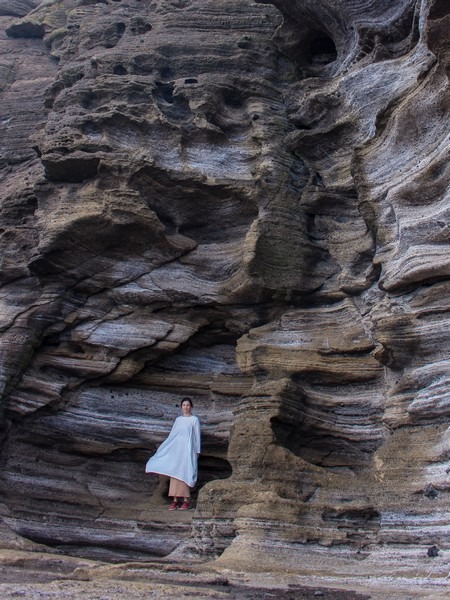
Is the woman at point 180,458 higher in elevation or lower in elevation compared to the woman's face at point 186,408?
lower

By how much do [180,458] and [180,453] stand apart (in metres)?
0.09

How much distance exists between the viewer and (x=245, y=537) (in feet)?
30.0

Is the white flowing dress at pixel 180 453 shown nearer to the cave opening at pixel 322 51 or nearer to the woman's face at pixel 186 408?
the woman's face at pixel 186 408

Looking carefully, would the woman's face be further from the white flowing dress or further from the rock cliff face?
the rock cliff face

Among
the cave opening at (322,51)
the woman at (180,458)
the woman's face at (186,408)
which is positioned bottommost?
the woman at (180,458)

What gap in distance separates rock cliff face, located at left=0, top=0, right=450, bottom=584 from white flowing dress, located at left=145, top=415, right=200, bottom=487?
2.19 ft

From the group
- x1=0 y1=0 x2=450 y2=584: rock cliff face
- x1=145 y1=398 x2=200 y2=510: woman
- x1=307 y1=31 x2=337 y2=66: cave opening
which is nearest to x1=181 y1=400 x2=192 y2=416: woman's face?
x1=145 y1=398 x2=200 y2=510: woman

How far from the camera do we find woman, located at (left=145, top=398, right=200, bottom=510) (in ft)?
37.6

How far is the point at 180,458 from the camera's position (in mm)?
11547

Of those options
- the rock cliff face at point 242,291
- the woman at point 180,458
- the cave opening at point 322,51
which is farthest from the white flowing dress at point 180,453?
the cave opening at point 322,51

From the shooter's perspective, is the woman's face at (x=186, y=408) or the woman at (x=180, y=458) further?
the woman's face at (x=186, y=408)

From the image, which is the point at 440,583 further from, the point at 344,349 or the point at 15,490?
the point at 15,490

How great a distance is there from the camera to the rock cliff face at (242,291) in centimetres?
973

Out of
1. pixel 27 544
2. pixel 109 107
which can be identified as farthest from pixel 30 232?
pixel 27 544
